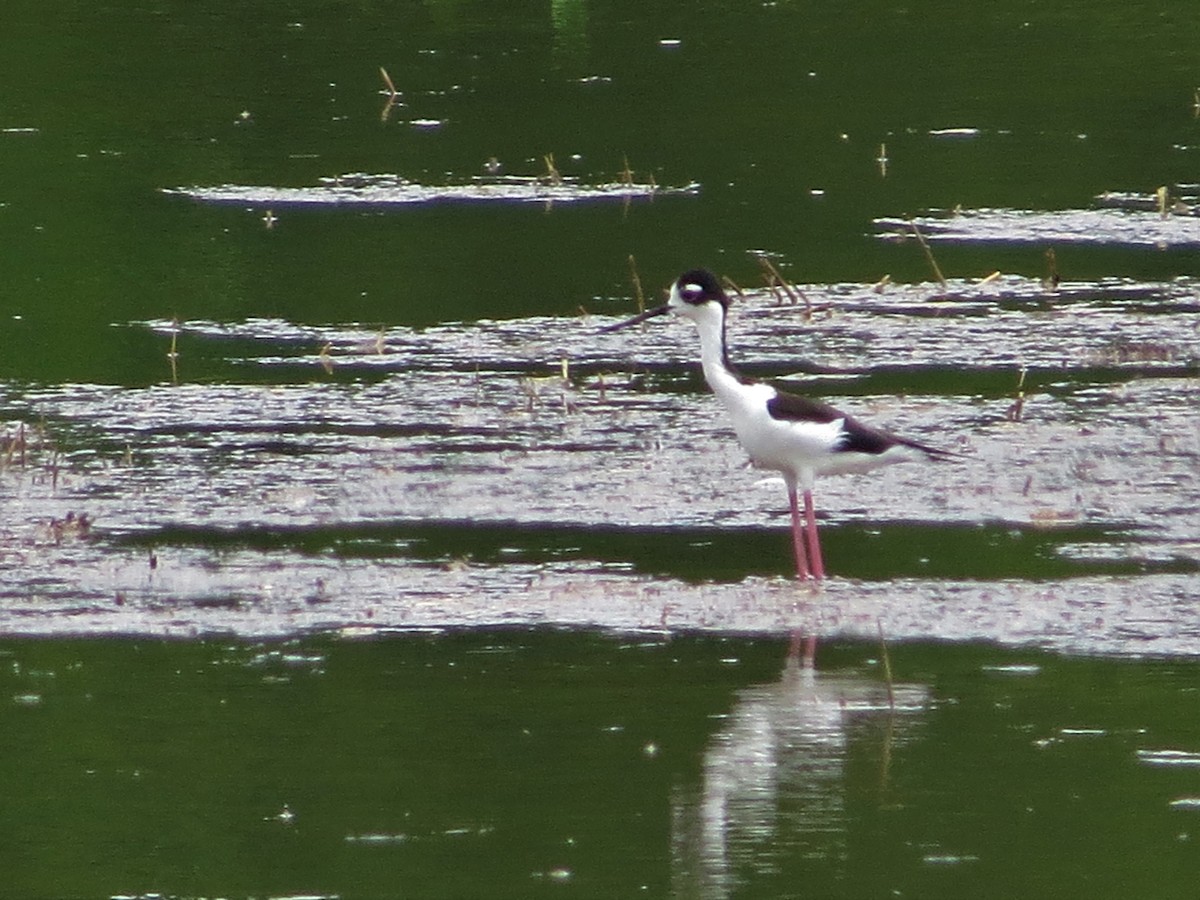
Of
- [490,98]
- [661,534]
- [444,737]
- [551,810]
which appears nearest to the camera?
[551,810]

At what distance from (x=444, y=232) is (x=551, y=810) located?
382 inches

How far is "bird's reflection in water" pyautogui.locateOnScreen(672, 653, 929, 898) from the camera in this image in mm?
6320

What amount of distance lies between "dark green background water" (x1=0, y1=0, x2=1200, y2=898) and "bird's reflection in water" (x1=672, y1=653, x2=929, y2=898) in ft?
Answer: 0.05

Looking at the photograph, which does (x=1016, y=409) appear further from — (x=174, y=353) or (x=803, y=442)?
(x=174, y=353)

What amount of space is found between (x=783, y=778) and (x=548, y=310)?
741cm

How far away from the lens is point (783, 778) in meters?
6.95

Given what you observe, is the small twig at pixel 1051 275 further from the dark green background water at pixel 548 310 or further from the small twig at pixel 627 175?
the small twig at pixel 627 175

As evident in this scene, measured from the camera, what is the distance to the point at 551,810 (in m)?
6.77

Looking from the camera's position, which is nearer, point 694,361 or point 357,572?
point 357,572

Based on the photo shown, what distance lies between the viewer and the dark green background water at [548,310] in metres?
6.51

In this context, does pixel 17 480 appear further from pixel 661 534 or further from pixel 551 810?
pixel 551 810

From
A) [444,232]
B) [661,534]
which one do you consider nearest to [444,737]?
[661,534]

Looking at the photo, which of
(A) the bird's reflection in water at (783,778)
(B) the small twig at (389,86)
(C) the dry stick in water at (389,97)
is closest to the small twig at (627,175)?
(C) the dry stick in water at (389,97)

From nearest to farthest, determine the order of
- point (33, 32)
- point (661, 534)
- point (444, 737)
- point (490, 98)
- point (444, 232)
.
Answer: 1. point (444, 737)
2. point (661, 534)
3. point (444, 232)
4. point (490, 98)
5. point (33, 32)
